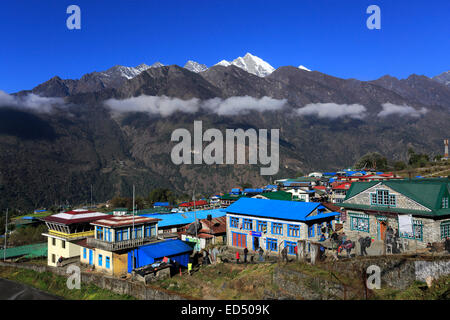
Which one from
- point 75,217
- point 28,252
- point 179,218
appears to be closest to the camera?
point 75,217

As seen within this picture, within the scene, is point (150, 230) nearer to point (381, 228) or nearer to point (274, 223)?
point (274, 223)

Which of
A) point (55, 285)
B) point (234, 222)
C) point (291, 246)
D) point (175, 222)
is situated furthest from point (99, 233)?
point (175, 222)

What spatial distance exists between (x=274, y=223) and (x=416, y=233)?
1480cm

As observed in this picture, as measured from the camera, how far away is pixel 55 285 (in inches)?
1468

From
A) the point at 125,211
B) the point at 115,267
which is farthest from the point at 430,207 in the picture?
the point at 125,211

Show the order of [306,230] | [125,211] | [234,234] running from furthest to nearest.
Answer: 1. [125,211]
2. [234,234]
3. [306,230]

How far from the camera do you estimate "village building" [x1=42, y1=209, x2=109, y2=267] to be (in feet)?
140

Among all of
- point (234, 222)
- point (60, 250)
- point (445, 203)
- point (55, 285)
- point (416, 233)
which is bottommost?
point (55, 285)

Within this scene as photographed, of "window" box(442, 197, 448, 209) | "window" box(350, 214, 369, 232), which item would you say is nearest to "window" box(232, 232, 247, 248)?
"window" box(350, 214, 369, 232)

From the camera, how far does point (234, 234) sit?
147ft

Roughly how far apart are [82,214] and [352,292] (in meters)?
36.9

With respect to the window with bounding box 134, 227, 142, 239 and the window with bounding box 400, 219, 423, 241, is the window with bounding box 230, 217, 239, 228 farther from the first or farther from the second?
the window with bounding box 400, 219, 423, 241

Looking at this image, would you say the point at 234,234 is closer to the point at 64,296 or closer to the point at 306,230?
the point at 306,230

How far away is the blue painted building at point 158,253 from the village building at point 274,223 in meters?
8.54
